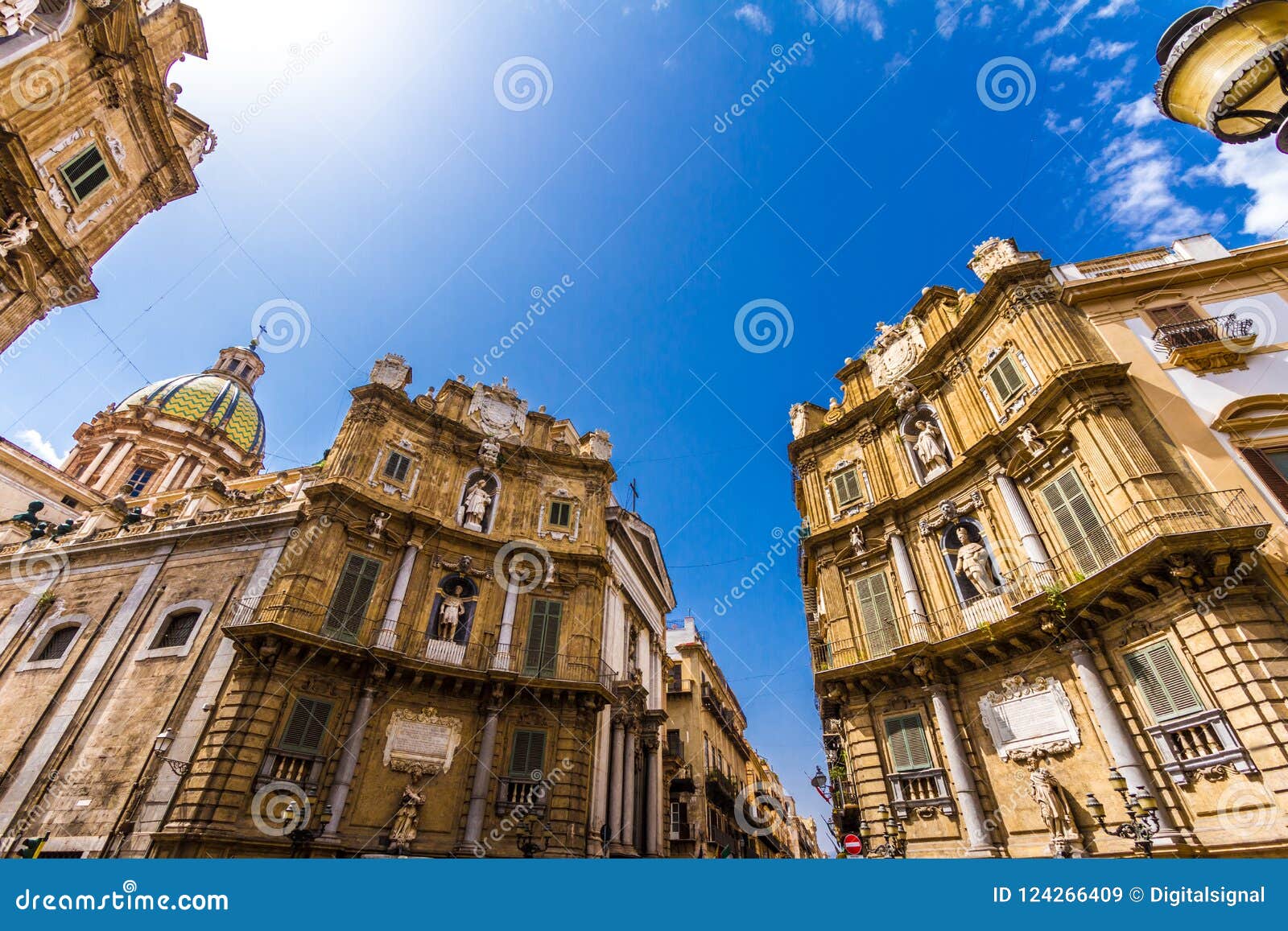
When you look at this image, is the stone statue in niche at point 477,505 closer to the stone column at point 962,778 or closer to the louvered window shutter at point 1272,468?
the stone column at point 962,778

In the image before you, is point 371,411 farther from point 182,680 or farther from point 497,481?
point 182,680

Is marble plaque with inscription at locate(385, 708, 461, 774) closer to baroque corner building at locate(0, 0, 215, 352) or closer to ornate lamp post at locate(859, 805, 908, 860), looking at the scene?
ornate lamp post at locate(859, 805, 908, 860)

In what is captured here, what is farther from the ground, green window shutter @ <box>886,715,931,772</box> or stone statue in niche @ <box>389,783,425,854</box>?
green window shutter @ <box>886,715,931,772</box>

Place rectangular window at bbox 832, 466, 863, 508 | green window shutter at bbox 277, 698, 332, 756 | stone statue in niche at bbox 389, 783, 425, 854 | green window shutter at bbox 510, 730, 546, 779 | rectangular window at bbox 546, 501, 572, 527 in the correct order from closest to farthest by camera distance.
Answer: stone statue in niche at bbox 389, 783, 425, 854
green window shutter at bbox 277, 698, 332, 756
green window shutter at bbox 510, 730, 546, 779
rectangular window at bbox 832, 466, 863, 508
rectangular window at bbox 546, 501, 572, 527

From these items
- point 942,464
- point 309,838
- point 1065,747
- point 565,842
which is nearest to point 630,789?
point 565,842

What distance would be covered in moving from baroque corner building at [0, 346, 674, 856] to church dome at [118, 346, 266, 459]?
2122cm

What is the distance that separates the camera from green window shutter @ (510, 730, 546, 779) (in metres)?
18.8

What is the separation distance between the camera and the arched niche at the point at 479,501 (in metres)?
23.2

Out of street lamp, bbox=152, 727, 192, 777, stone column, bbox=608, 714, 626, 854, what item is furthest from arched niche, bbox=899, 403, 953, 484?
street lamp, bbox=152, 727, 192, 777

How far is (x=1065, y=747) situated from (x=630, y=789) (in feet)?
49.3

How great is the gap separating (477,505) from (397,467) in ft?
10.9

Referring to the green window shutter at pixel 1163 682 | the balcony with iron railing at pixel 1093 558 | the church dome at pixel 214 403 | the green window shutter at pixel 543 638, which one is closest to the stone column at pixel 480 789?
the green window shutter at pixel 543 638

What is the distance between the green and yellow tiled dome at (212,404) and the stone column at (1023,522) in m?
52.3

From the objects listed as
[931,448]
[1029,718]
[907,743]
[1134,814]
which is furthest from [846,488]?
[1134,814]
